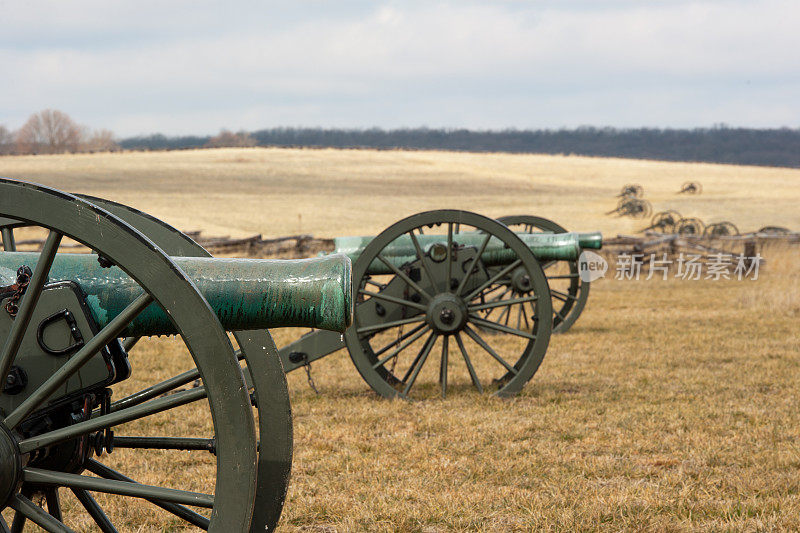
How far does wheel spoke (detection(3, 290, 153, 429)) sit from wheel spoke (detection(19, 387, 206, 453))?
0.28 ft

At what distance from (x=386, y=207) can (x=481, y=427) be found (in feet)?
118

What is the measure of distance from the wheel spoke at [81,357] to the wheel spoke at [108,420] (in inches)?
3.3

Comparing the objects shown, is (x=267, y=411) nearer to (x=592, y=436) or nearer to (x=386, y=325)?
(x=592, y=436)

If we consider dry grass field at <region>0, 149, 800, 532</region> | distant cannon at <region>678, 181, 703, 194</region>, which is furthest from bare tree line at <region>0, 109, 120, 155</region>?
dry grass field at <region>0, 149, 800, 532</region>

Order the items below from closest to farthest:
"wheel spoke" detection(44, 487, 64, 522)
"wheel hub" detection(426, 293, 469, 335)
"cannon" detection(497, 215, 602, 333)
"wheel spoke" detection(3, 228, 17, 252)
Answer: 1. "wheel spoke" detection(44, 487, 64, 522)
2. "wheel spoke" detection(3, 228, 17, 252)
3. "wheel hub" detection(426, 293, 469, 335)
4. "cannon" detection(497, 215, 602, 333)

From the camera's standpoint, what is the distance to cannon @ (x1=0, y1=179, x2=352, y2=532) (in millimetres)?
2416

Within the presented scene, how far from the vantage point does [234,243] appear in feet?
70.7

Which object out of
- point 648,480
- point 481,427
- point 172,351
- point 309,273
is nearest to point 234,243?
point 172,351

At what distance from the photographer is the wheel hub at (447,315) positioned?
23.7 feet

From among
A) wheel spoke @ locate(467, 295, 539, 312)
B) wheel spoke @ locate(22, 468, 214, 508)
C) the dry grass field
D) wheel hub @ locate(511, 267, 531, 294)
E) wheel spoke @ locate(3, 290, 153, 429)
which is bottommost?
the dry grass field

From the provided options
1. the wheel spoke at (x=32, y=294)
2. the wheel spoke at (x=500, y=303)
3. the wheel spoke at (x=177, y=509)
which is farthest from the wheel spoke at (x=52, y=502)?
the wheel spoke at (x=500, y=303)

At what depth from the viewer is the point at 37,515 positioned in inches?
99.4

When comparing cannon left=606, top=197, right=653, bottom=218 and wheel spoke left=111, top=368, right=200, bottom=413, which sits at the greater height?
wheel spoke left=111, top=368, right=200, bottom=413

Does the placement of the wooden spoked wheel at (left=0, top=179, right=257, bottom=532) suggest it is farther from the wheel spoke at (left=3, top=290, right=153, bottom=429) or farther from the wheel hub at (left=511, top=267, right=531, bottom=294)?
the wheel hub at (left=511, top=267, right=531, bottom=294)
